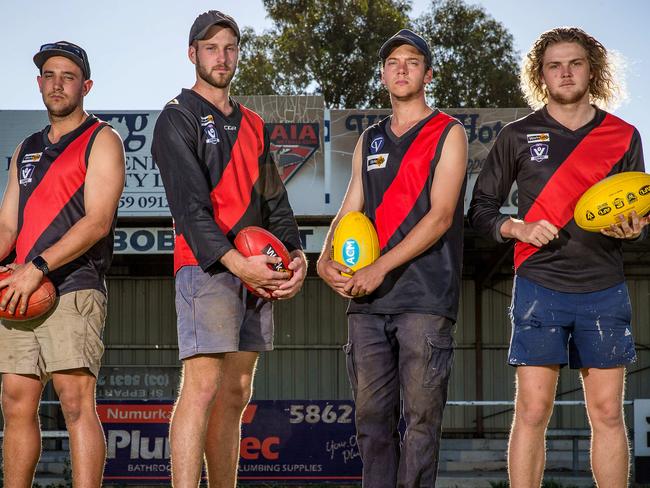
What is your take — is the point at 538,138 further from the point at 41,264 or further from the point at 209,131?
the point at 41,264

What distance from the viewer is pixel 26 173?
14.9 ft

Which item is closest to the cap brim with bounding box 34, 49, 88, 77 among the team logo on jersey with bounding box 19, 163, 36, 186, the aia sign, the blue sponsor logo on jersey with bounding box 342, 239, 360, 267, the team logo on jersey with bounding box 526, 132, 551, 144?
the team logo on jersey with bounding box 19, 163, 36, 186

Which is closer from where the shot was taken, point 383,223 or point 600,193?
point 600,193

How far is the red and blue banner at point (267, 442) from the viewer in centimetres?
1132

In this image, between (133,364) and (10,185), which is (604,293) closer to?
(10,185)

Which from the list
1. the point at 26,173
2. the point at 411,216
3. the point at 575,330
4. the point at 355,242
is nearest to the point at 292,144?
the point at 26,173

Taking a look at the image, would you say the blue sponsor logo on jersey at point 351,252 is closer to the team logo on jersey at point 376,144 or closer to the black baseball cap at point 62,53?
the team logo on jersey at point 376,144

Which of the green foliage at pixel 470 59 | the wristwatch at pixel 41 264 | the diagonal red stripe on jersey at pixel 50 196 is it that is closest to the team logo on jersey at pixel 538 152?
the diagonal red stripe on jersey at pixel 50 196

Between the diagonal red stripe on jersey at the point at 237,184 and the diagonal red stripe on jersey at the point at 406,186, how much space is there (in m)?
0.61

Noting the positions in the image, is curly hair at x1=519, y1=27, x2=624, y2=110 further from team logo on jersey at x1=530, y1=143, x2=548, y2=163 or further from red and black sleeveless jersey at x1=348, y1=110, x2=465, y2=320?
red and black sleeveless jersey at x1=348, y1=110, x2=465, y2=320

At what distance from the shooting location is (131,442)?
1138 centimetres

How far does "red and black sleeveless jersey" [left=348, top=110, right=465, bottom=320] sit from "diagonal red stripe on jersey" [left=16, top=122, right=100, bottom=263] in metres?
1.35

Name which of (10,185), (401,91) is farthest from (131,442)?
(401,91)

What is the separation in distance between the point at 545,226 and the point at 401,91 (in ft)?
3.05
